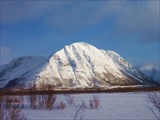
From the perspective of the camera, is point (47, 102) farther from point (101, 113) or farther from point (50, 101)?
point (101, 113)

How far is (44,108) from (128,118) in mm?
10774

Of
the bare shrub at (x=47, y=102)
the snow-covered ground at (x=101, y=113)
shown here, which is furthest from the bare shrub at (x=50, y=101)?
the snow-covered ground at (x=101, y=113)

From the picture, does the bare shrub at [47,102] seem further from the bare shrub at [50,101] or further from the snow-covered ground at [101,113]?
the snow-covered ground at [101,113]

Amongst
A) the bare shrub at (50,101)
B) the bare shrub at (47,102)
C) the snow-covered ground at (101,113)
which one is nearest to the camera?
the snow-covered ground at (101,113)

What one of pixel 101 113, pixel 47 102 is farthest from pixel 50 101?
pixel 101 113

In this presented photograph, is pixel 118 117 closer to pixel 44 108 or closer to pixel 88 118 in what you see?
pixel 88 118

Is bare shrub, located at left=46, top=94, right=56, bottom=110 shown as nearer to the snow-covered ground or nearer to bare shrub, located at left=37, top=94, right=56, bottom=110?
bare shrub, located at left=37, top=94, right=56, bottom=110

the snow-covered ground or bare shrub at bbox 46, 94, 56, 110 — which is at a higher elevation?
bare shrub at bbox 46, 94, 56, 110

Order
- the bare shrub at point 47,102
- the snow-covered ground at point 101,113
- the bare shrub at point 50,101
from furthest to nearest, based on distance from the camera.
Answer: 1. the bare shrub at point 47,102
2. the bare shrub at point 50,101
3. the snow-covered ground at point 101,113

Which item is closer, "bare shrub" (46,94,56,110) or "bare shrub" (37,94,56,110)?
"bare shrub" (46,94,56,110)

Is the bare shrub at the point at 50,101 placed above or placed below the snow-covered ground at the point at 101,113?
above

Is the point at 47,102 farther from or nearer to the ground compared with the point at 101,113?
farther from the ground

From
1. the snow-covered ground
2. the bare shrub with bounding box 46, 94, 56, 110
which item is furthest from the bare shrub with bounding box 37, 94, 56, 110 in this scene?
the snow-covered ground

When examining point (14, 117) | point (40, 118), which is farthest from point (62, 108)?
point (14, 117)
